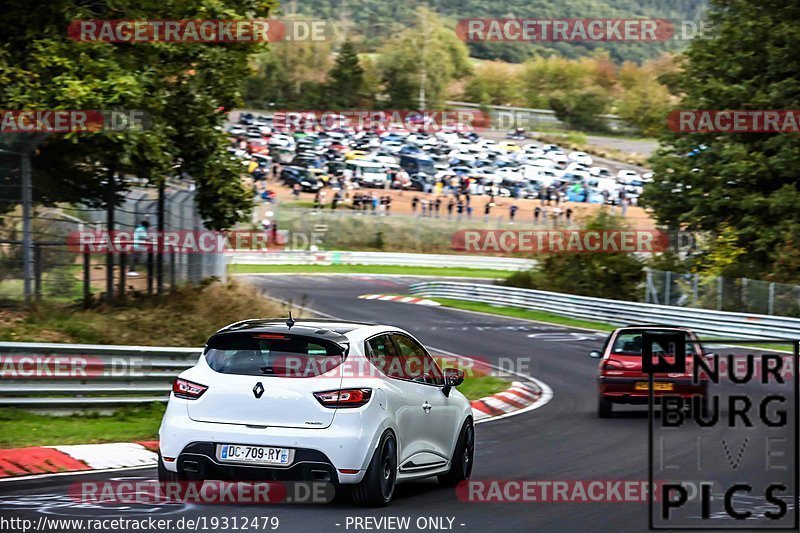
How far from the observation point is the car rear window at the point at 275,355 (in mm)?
9109

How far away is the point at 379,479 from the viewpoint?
905 centimetres

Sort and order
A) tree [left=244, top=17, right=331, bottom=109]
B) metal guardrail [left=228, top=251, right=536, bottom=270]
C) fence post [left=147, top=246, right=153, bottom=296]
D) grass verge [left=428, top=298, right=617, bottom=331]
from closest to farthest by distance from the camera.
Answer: fence post [left=147, top=246, right=153, bottom=296]
grass verge [left=428, top=298, right=617, bottom=331]
metal guardrail [left=228, top=251, right=536, bottom=270]
tree [left=244, top=17, right=331, bottom=109]

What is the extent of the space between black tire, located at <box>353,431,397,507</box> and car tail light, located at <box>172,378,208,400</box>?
1350mm

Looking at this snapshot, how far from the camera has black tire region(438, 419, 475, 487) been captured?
36.2 feet

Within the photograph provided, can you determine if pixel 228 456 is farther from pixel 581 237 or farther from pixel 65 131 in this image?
pixel 581 237

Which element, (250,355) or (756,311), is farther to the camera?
(756,311)

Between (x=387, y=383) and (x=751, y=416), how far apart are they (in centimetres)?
746

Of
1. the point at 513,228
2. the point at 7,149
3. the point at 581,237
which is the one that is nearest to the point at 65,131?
the point at 7,149

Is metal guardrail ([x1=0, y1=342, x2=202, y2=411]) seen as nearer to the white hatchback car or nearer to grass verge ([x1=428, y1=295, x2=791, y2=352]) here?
the white hatchback car

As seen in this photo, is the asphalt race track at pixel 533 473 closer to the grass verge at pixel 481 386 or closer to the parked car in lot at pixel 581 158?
the grass verge at pixel 481 386

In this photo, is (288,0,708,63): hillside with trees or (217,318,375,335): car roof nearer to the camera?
(217,318,375,335): car roof

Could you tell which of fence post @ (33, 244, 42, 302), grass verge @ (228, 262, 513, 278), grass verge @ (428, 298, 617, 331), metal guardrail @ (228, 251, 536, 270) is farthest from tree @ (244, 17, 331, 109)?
fence post @ (33, 244, 42, 302)

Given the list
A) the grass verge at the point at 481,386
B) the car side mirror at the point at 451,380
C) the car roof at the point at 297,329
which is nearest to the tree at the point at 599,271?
the grass verge at the point at 481,386

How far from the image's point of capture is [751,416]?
15344mm
